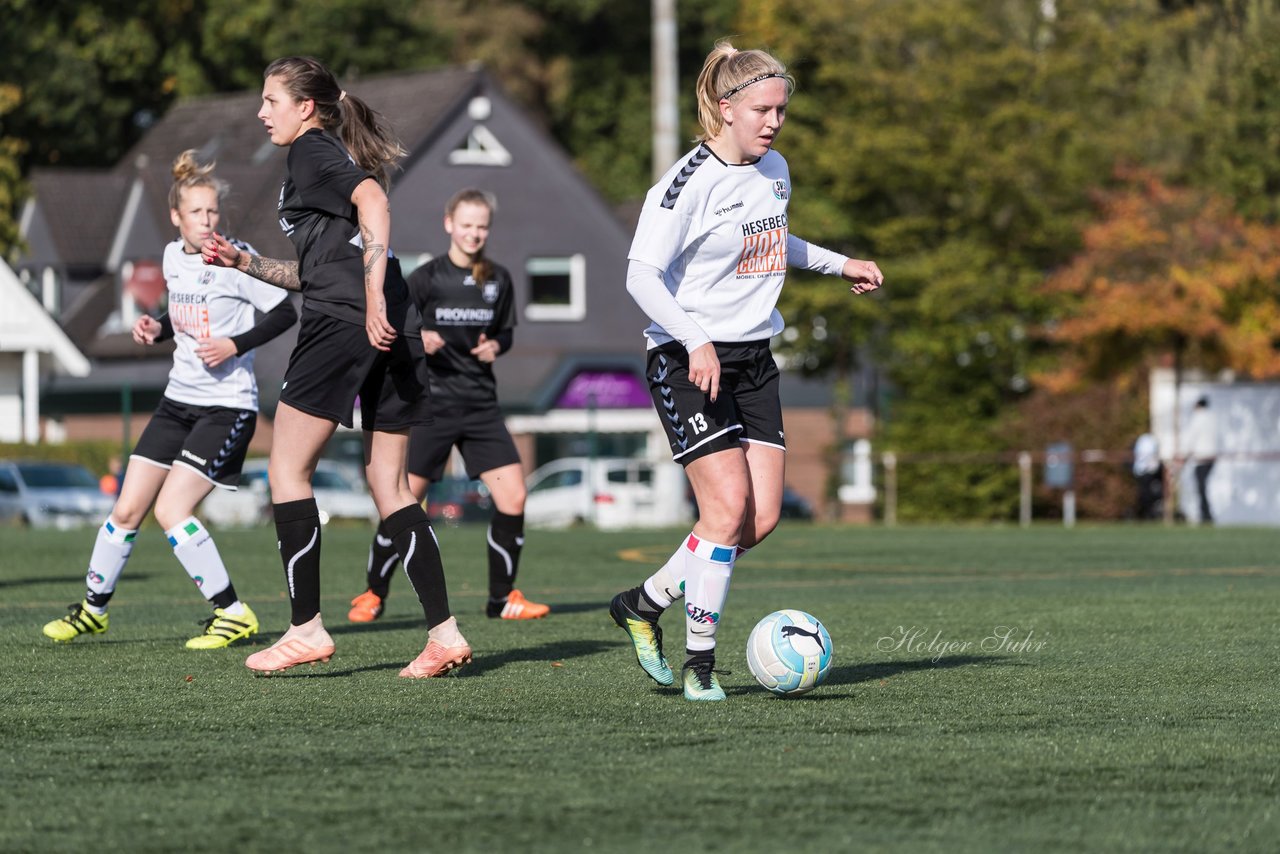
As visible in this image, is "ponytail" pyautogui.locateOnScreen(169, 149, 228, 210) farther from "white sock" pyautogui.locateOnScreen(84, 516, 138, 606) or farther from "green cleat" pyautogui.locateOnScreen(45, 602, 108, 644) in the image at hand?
"green cleat" pyautogui.locateOnScreen(45, 602, 108, 644)

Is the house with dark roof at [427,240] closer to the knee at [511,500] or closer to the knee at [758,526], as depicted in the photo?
the knee at [511,500]

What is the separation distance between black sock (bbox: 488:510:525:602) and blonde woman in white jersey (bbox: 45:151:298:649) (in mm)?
1980

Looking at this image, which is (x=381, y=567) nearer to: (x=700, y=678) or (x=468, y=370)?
(x=468, y=370)

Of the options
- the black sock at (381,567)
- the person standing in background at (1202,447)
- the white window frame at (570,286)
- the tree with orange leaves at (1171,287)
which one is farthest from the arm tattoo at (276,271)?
the white window frame at (570,286)

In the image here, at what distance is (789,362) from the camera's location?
41.9 metres

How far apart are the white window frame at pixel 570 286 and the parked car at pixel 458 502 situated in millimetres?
15722

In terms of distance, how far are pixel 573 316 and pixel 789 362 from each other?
9.15 metres

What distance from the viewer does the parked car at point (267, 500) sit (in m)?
33.7

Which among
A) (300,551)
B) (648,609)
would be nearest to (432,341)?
(300,551)

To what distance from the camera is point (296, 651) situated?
24.8 feet

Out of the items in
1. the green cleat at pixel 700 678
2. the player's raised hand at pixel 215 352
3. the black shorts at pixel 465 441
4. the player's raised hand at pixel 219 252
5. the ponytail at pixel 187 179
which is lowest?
the green cleat at pixel 700 678

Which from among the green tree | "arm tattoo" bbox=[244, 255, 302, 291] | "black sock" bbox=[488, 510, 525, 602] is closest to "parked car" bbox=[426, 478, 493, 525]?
the green tree

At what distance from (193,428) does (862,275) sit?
332 cm

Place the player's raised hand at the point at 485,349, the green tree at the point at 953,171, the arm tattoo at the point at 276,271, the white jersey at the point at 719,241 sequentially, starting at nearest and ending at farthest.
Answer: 1. the white jersey at the point at 719,241
2. the arm tattoo at the point at 276,271
3. the player's raised hand at the point at 485,349
4. the green tree at the point at 953,171
